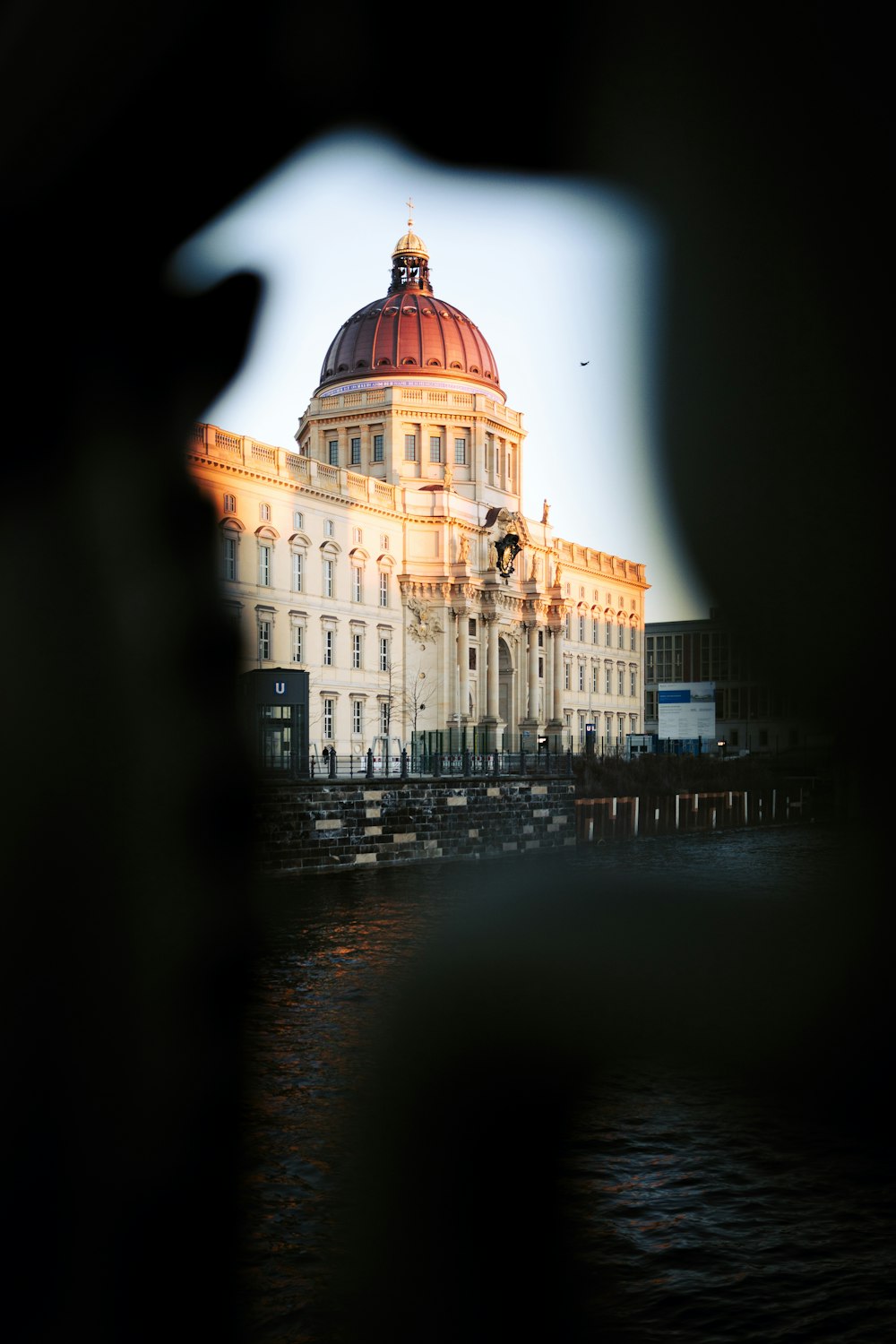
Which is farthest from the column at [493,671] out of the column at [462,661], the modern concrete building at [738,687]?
the modern concrete building at [738,687]

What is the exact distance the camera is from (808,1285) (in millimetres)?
6984

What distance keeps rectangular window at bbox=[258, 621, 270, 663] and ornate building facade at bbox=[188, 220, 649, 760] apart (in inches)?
3.8

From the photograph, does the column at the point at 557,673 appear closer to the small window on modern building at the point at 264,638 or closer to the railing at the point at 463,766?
the small window on modern building at the point at 264,638

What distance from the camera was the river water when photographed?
6652mm

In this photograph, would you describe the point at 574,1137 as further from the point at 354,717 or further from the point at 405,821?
the point at 354,717

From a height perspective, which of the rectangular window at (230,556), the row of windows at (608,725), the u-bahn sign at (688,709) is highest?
the rectangular window at (230,556)

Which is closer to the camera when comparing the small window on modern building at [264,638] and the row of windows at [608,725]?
the small window on modern building at [264,638]

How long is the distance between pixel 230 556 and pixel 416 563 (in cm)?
1709

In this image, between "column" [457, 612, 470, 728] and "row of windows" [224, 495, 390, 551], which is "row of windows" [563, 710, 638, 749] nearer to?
"column" [457, 612, 470, 728]

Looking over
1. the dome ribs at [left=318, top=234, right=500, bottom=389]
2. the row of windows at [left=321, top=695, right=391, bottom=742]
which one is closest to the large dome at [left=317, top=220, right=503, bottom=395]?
the dome ribs at [left=318, top=234, right=500, bottom=389]

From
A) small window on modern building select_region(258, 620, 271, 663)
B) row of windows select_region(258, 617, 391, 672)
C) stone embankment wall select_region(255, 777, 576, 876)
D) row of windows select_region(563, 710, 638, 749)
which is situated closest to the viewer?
stone embankment wall select_region(255, 777, 576, 876)

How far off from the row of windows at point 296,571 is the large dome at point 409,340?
69.7ft

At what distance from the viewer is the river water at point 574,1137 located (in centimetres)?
665

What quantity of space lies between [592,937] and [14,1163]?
12.4 m
